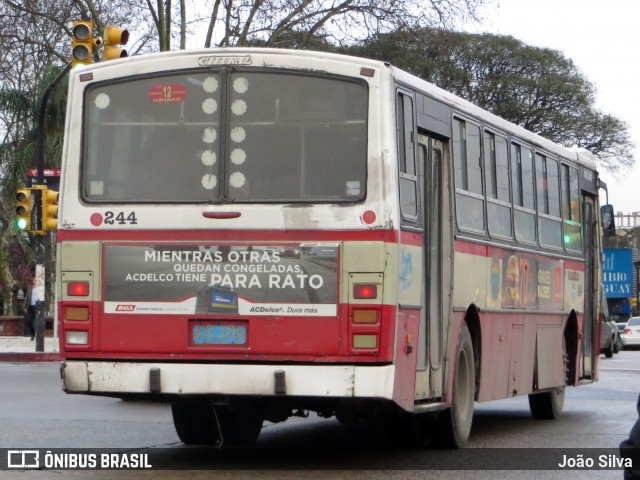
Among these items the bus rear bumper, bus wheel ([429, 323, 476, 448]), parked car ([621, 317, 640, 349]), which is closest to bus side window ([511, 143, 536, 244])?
bus wheel ([429, 323, 476, 448])

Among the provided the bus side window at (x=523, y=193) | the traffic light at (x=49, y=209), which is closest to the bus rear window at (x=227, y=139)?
the bus side window at (x=523, y=193)

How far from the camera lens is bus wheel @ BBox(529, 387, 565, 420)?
54.2 ft

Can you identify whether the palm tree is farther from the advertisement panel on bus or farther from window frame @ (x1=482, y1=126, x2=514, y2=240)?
the advertisement panel on bus

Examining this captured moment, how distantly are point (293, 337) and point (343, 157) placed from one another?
1385 millimetres

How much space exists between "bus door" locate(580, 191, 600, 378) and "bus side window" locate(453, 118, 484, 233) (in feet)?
16.6

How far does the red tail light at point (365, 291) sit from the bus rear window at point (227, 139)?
0.67 metres

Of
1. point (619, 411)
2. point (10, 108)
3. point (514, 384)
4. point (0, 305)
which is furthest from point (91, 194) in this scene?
point (0, 305)

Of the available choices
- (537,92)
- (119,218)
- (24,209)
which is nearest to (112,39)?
(24,209)

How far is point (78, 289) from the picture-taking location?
10.7m

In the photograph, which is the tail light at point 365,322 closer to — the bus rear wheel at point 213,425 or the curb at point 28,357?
the bus rear wheel at point 213,425

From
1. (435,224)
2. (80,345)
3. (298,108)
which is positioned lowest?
(80,345)

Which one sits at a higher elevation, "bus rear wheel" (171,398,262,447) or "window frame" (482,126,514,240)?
"window frame" (482,126,514,240)

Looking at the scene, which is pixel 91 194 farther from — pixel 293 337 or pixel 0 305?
pixel 0 305

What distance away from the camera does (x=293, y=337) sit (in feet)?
33.6
